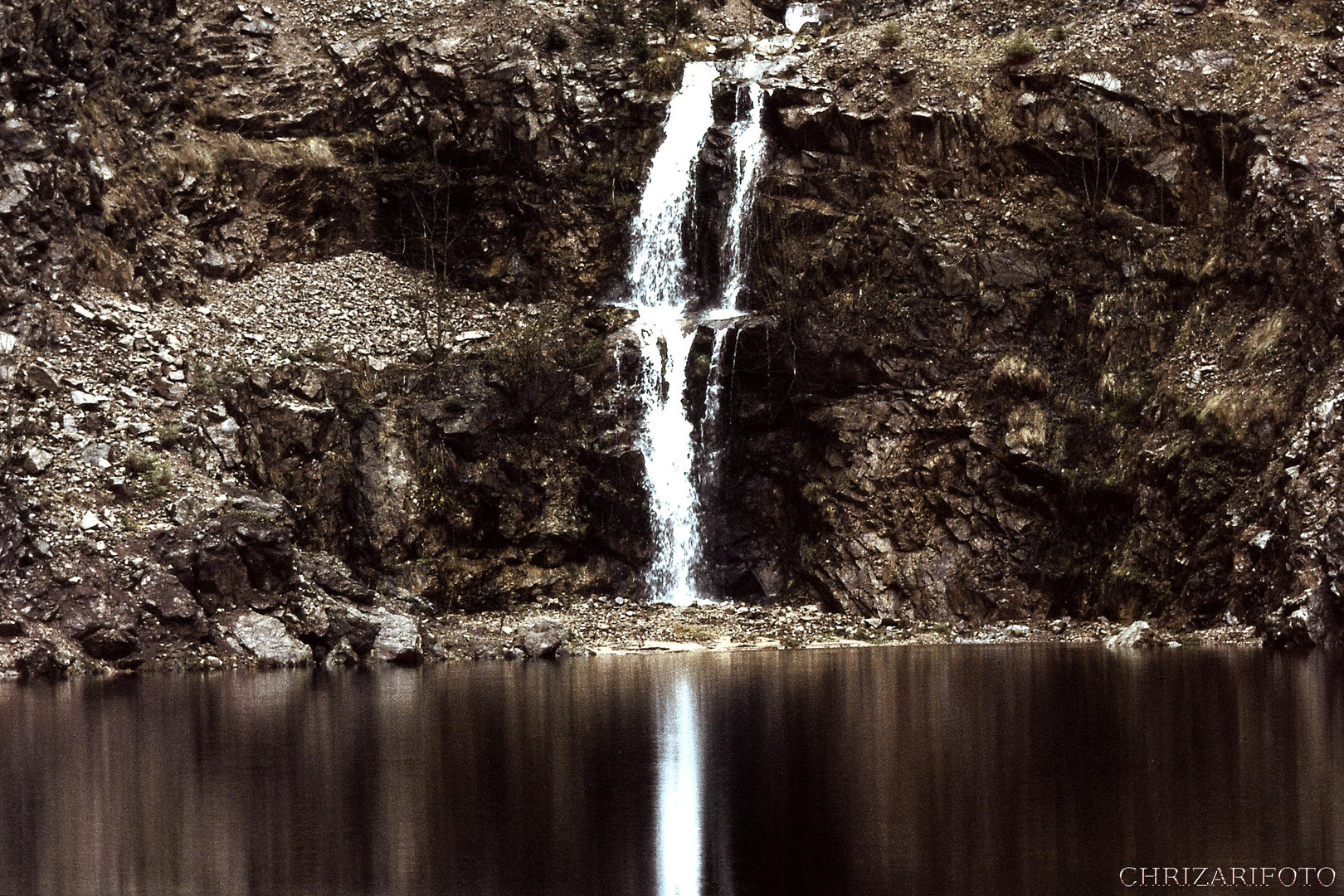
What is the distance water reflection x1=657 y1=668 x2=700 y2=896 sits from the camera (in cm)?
1020

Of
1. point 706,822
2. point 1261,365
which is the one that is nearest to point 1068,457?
point 1261,365

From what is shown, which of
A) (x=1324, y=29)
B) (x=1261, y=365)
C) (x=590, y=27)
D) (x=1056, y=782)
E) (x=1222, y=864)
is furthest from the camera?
(x=590, y=27)

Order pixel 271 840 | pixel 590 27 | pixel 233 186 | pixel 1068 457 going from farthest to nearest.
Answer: pixel 590 27 → pixel 233 186 → pixel 1068 457 → pixel 271 840

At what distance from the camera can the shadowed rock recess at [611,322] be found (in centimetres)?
3309

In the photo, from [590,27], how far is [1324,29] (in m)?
21.8

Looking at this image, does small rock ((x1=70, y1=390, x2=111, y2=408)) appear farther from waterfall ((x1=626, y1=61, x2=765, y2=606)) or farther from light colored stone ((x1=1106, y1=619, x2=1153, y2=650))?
light colored stone ((x1=1106, y1=619, x2=1153, y2=650))

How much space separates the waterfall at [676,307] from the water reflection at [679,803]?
67.3 feet

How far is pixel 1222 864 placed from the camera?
977 cm

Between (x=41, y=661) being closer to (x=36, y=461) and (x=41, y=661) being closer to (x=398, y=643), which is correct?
(x=36, y=461)

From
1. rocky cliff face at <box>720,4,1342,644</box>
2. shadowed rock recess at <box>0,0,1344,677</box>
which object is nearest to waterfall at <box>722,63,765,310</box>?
shadowed rock recess at <box>0,0,1344,677</box>

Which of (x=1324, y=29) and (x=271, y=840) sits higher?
(x=1324, y=29)

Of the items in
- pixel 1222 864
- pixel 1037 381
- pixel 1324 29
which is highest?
pixel 1324 29

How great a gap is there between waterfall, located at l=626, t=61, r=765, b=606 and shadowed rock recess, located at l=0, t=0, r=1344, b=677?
0.43 m

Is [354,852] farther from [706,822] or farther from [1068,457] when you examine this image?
[1068,457]
